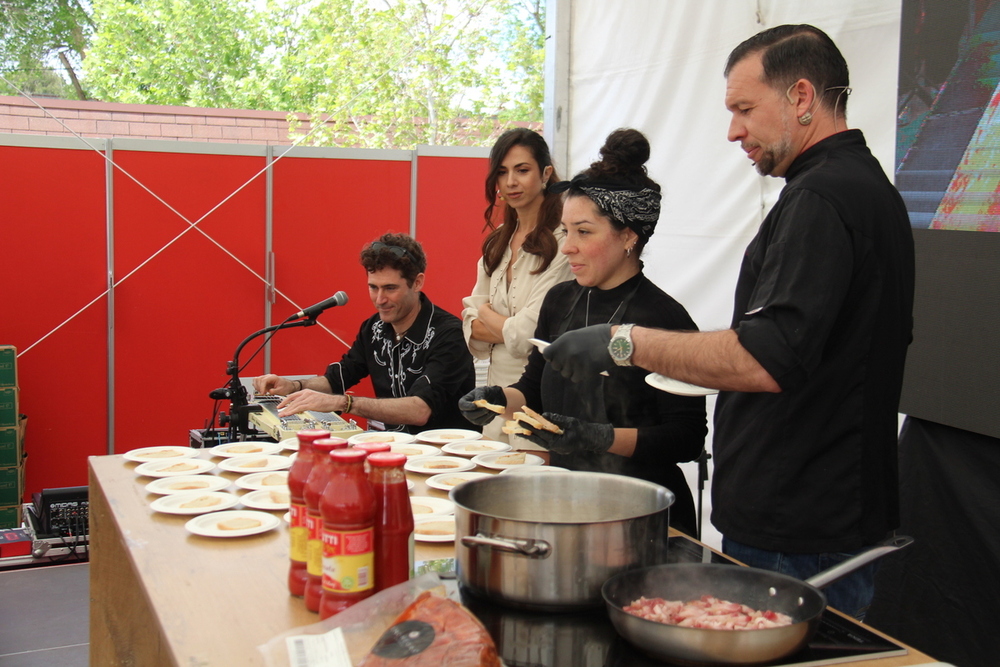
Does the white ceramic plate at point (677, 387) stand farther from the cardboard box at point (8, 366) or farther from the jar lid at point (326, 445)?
the cardboard box at point (8, 366)

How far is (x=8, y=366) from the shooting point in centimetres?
474

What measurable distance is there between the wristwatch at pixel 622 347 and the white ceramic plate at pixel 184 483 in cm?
101

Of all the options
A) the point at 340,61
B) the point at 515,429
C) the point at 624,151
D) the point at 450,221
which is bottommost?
the point at 515,429

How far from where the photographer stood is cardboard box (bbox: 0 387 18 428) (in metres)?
4.70

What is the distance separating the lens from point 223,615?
128cm

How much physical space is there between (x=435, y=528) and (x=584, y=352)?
45 cm

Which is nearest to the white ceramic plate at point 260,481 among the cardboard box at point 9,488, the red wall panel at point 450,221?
the cardboard box at point 9,488

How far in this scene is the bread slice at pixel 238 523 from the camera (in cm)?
167

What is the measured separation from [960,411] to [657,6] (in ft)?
7.05

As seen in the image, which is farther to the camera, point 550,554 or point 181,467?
point 181,467

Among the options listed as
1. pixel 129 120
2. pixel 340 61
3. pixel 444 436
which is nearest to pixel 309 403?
pixel 444 436

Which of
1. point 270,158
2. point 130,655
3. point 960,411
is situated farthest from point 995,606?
point 270,158

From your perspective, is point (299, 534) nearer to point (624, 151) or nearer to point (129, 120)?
point (624, 151)

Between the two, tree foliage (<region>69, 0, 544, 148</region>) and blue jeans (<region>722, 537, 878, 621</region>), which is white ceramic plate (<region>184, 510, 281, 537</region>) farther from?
tree foliage (<region>69, 0, 544, 148</region>)
